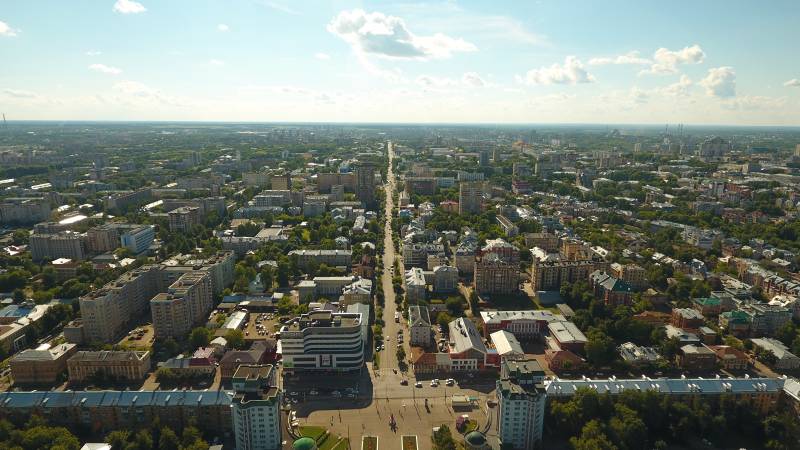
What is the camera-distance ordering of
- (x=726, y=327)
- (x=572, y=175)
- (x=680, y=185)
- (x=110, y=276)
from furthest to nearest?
(x=572, y=175) → (x=680, y=185) → (x=110, y=276) → (x=726, y=327)

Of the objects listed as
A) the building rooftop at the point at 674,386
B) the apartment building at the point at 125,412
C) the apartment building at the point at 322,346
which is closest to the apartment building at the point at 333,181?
the apartment building at the point at 322,346

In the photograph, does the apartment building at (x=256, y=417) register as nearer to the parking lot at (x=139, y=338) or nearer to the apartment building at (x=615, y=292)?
the parking lot at (x=139, y=338)

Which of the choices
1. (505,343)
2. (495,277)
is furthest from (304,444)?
(495,277)

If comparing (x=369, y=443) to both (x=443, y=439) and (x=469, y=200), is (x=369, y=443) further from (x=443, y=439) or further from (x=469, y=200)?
(x=469, y=200)

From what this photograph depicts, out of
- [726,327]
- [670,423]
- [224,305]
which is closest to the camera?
[670,423]

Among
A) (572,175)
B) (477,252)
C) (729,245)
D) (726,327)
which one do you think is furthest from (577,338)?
(572,175)

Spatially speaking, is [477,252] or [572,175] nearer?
[477,252]

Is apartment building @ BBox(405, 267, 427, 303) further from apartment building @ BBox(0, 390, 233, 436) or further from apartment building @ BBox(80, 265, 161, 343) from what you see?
A: apartment building @ BBox(80, 265, 161, 343)

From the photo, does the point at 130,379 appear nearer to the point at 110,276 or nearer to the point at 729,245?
the point at 110,276
